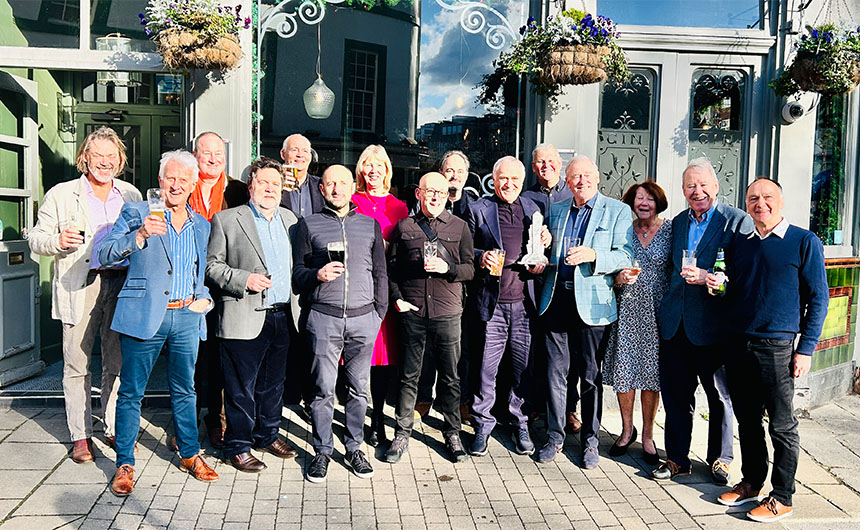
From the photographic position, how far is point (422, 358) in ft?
15.5

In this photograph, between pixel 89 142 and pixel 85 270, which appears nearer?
pixel 89 142

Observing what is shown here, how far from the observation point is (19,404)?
18.4 feet

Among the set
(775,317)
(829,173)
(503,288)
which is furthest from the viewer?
(829,173)

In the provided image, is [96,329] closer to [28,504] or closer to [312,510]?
[28,504]

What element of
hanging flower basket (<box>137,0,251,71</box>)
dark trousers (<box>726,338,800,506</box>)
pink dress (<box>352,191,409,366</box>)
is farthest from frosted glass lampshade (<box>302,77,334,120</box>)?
dark trousers (<box>726,338,800,506</box>)

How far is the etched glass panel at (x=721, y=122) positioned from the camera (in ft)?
21.1

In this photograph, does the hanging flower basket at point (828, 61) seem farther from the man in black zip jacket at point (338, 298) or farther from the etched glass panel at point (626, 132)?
the man in black zip jacket at point (338, 298)

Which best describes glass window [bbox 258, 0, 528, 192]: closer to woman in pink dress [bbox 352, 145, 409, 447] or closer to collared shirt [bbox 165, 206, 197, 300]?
woman in pink dress [bbox 352, 145, 409, 447]

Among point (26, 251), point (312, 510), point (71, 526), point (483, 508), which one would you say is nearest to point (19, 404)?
point (26, 251)

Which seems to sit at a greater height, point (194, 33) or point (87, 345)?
point (194, 33)

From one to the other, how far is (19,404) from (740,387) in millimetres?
5315

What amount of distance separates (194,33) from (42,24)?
1.84 m

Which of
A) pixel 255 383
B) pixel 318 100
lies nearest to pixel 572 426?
pixel 255 383

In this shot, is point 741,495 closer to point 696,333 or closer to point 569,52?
point 696,333
